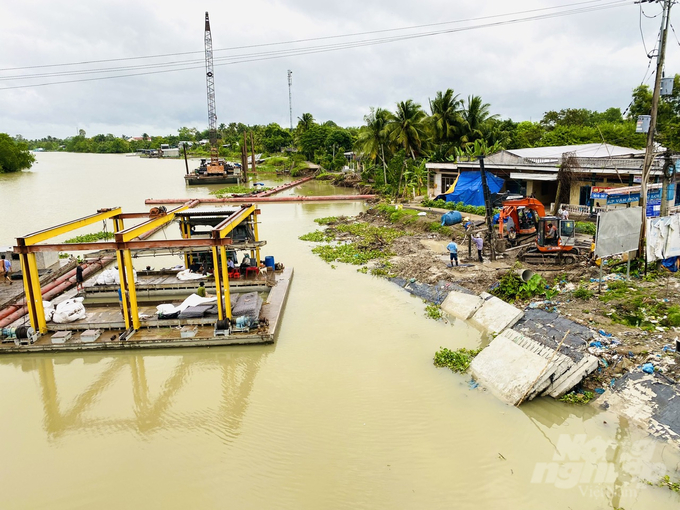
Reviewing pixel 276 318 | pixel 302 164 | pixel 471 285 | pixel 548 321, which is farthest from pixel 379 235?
pixel 302 164

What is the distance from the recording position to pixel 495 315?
1190 centimetres

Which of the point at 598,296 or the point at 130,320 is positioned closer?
the point at 598,296

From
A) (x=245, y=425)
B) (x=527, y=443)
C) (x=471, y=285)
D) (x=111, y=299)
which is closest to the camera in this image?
(x=527, y=443)

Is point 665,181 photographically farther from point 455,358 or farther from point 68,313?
point 68,313

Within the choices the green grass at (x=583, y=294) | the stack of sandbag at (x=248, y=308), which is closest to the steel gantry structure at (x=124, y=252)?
the stack of sandbag at (x=248, y=308)

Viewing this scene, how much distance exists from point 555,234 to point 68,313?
1569 cm

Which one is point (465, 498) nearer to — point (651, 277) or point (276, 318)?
point (276, 318)

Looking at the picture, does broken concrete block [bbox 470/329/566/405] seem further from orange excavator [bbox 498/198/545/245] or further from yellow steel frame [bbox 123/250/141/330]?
yellow steel frame [bbox 123/250/141/330]

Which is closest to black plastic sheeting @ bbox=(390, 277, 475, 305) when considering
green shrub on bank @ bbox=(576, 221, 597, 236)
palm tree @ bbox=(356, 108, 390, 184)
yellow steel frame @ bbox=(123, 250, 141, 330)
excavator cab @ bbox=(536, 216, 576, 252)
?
excavator cab @ bbox=(536, 216, 576, 252)

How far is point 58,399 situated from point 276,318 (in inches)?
219

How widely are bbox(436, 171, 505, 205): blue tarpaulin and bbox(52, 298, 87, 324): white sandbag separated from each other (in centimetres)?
2229

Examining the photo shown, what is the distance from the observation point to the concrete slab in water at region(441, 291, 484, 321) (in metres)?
12.8

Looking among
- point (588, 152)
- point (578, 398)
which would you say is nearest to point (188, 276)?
point (578, 398)

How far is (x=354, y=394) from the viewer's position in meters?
9.42
